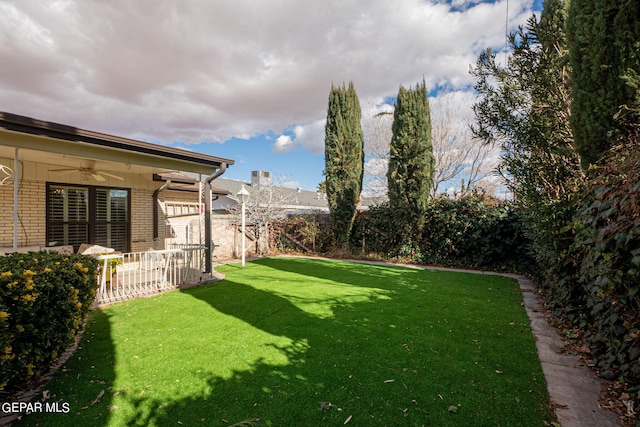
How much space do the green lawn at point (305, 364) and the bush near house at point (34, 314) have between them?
36cm

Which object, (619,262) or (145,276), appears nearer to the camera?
(619,262)

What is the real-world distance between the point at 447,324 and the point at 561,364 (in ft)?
4.67

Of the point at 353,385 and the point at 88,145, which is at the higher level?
the point at 88,145

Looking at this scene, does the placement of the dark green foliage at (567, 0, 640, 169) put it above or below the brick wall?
above

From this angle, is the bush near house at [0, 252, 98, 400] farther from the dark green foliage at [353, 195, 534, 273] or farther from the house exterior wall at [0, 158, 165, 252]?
the dark green foliage at [353, 195, 534, 273]

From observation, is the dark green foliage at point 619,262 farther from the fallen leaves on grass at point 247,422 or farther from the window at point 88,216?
the window at point 88,216

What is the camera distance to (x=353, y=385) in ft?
9.07

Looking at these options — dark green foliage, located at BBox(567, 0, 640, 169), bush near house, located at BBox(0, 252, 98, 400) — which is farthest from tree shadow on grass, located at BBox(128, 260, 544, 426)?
dark green foliage, located at BBox(567, 0, 640, 169)

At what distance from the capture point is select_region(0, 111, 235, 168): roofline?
432cm

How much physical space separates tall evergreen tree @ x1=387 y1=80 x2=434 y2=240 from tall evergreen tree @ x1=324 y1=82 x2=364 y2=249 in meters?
2.15

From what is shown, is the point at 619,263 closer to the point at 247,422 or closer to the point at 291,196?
the point at 247,422

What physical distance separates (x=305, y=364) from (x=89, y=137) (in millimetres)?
5391

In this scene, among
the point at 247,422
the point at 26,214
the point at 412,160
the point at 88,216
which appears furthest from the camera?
the point at 412,160

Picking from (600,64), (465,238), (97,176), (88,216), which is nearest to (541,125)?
(600,64)
